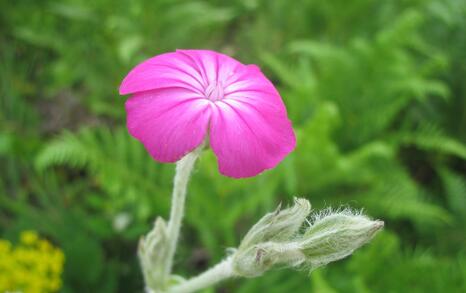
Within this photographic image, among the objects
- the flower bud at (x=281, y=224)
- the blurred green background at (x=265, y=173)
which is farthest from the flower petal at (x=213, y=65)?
the blurred green background at (x=265, y=173)

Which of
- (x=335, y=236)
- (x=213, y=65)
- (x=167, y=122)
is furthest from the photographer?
(x=213, y=65)

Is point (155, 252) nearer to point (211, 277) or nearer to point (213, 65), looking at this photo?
point (211, 277)

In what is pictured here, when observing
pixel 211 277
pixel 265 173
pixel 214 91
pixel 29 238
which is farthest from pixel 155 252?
pixel 265 173

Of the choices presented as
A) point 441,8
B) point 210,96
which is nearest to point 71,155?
point 210,96

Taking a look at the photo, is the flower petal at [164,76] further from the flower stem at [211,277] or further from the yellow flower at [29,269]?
the yellow flower at [29,269]

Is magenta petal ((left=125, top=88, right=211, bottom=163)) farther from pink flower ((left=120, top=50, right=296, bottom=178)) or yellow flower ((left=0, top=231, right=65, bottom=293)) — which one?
yellow flower ((left=0, top=231, right=65, bottom=293))

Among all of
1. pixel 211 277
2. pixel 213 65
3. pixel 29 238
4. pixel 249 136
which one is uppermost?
pixel 213 65

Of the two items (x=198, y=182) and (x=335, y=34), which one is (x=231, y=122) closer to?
(x=198, y=182)
